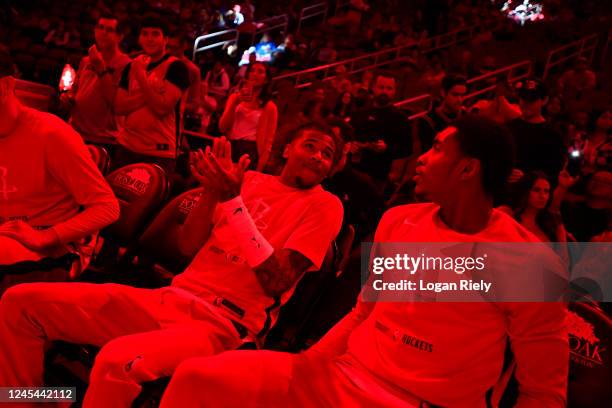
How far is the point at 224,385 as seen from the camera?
73.9 inches

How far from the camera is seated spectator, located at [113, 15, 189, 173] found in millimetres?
4344

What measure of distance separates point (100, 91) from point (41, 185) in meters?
1.88

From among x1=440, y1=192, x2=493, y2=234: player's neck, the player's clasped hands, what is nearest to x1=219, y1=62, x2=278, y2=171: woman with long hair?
the player's clasped hands

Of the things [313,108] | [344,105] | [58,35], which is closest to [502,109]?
[313,108]

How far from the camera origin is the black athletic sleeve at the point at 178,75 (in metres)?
4.34

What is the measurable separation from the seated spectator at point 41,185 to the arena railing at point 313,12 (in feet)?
46.9

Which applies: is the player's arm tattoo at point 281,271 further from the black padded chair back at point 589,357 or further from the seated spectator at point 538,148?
the seated spectator at point 538,148

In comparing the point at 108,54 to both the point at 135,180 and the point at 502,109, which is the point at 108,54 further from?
the point at 502,109

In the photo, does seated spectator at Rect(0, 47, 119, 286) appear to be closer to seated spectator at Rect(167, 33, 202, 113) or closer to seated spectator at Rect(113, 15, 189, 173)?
seated spectator at Rect(113, 15, 189, 173)

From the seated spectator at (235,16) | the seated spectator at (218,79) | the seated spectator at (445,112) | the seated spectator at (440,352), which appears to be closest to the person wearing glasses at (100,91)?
the seated spectator at (445,112)

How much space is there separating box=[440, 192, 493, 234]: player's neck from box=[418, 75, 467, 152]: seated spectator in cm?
303

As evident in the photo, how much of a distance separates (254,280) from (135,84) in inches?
96.4

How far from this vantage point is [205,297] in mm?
2549

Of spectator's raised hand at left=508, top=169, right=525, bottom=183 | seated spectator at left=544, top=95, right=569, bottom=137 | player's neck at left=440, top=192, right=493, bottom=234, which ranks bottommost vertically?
player's neck at left=440, top=192, right=493, bottom=234
